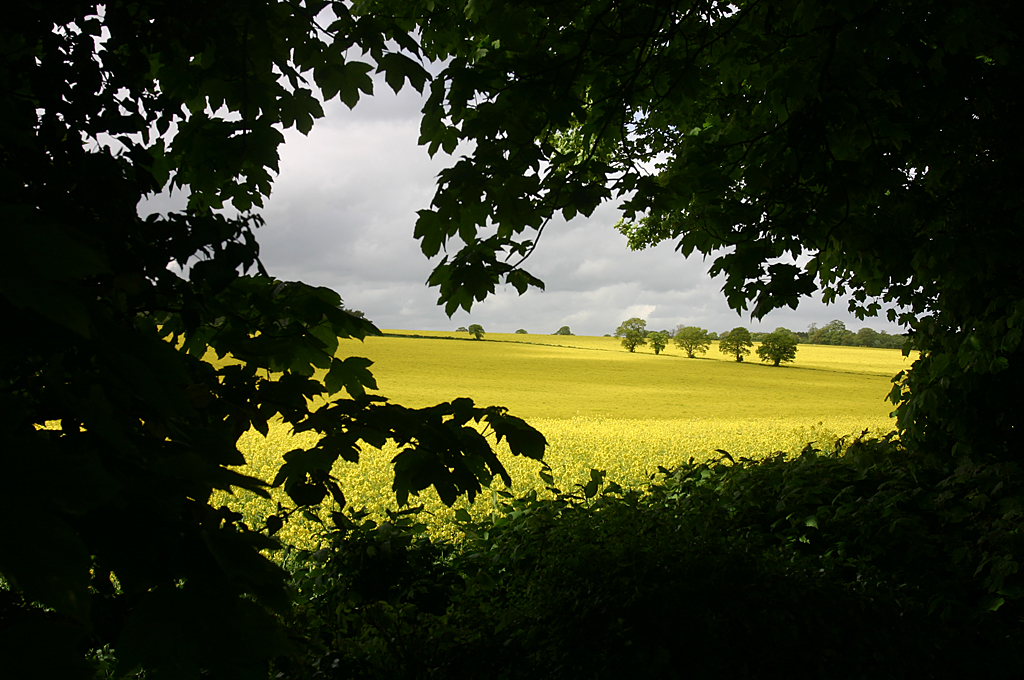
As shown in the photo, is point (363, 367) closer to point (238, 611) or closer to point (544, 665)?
point (238, 611)

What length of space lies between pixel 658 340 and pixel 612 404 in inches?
1469

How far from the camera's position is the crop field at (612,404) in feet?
33.0

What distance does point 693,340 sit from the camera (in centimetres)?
5366

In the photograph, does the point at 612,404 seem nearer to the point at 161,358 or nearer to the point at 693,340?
the point at 161,358

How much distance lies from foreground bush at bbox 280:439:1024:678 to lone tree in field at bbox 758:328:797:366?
44089mm

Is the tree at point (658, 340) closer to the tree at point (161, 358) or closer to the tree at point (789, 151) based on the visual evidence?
the tree at point (789, 151)

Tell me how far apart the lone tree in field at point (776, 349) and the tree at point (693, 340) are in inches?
260

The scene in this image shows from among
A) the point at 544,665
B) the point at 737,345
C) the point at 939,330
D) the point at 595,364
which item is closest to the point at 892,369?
the point at 737,345

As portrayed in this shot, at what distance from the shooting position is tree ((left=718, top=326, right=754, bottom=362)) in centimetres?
4469

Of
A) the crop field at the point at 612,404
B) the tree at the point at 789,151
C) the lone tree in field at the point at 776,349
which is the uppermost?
the tree at the point at 789,151

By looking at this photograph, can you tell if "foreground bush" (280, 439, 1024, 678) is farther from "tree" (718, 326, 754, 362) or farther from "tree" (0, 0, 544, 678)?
"tree" (718, 326, 754, 362)

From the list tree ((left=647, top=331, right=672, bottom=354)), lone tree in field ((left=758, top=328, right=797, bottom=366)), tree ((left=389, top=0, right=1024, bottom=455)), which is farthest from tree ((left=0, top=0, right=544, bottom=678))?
tree ((left=647, top=331, right=672, bottom=354))

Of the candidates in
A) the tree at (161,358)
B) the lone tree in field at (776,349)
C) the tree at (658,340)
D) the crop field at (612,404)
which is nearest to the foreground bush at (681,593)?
the crop field at (612,404)

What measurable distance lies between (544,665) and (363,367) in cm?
203
